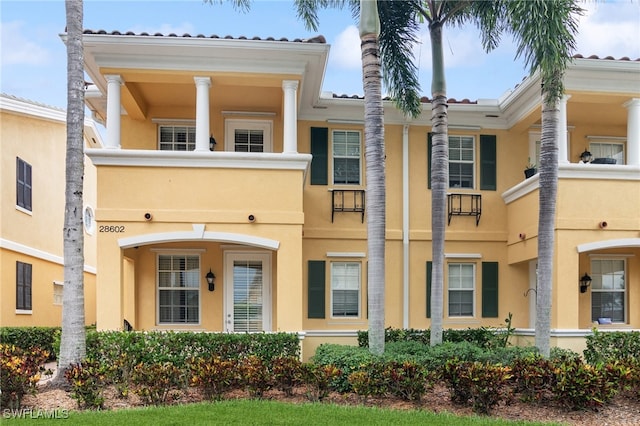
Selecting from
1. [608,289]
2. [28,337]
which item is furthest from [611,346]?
[28,337]

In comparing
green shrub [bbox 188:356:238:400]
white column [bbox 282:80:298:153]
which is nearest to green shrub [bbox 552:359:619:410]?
green shrub [bbox 188:356:238:400]

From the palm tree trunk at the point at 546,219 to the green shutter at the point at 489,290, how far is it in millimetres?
4108

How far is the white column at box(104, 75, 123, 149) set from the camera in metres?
11.1

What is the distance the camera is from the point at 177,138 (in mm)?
13961

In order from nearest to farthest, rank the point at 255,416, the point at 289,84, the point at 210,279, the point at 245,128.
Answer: the point at 255,416 < the point at 289,84 < the point at 210,279 < the point at 245,128

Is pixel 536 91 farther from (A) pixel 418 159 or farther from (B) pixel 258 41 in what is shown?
(B) pixel 258 41

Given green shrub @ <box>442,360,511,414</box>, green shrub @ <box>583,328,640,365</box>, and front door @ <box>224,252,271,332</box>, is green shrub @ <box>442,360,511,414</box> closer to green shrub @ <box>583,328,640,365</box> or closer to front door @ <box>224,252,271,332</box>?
green shrub @ <box>583,328,640,365</box>

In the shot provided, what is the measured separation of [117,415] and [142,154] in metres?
5.44

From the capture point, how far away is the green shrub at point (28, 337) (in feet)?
45.2

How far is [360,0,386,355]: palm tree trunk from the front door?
427 centimetres

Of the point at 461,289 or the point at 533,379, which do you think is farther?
the point at 461,289

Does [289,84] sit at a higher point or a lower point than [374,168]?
higher

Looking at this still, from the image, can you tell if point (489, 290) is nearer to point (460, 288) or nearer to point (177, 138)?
point (460, 288)

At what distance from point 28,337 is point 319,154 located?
8947mm
